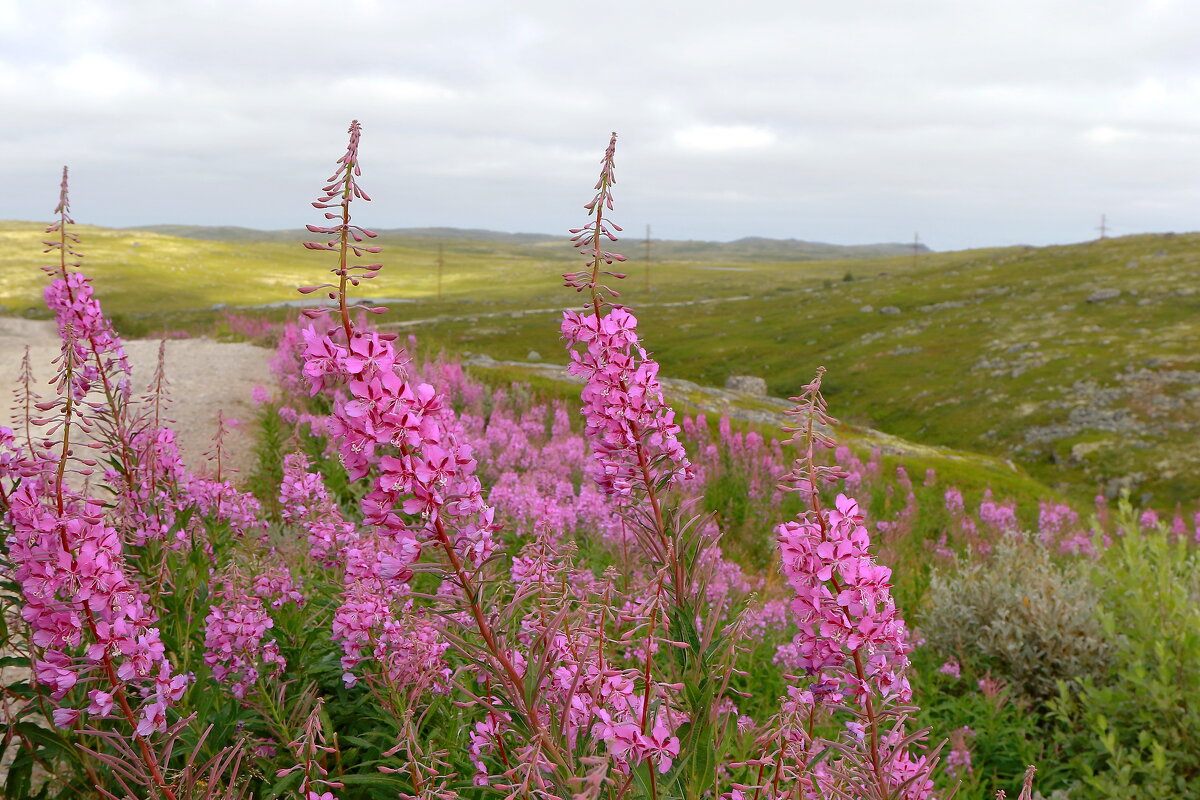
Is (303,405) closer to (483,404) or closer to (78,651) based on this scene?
(483,404)

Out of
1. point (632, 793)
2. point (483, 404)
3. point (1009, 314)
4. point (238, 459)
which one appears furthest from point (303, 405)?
point (1009, 314)

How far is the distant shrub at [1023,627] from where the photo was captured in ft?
22.6

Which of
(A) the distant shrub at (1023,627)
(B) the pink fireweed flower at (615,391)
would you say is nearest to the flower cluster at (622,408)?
(B) the pink fireweed flower at (615,391)

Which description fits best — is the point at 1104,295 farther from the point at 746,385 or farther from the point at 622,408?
the point at 622,408

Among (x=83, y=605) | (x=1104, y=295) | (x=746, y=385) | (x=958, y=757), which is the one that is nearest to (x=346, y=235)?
(x=83, y=605)

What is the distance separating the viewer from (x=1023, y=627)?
729cm

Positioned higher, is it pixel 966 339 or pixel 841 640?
pixel 966 339

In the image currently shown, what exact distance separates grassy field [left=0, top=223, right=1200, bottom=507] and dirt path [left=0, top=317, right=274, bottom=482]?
5.18 meters

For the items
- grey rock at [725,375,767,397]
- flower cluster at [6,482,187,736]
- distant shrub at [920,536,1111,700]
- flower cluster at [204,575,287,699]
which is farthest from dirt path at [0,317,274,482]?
grey rock at [725,375,767,397]

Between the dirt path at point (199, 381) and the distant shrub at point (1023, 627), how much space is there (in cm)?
965

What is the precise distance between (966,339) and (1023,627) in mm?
71830

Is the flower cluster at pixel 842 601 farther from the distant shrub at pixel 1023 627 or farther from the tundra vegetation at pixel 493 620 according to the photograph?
the distant shrub at pixel 1023 627

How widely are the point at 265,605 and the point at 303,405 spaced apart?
34.0ft

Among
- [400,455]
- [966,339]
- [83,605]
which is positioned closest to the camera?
[400,455]
